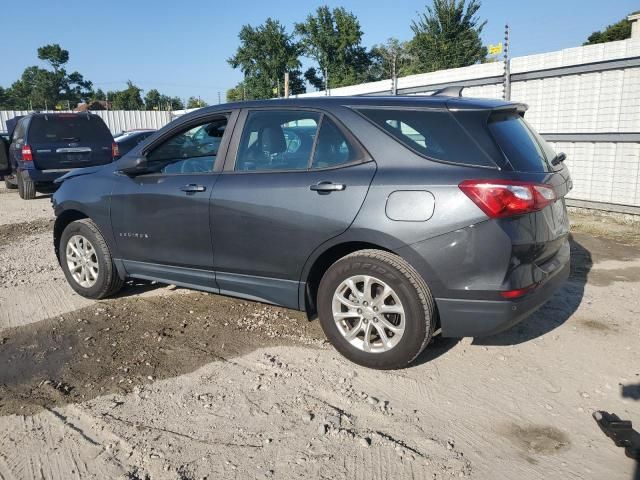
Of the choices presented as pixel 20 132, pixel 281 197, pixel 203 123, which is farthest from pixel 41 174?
pixel 281 197

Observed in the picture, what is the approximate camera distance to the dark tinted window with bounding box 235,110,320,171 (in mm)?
3641

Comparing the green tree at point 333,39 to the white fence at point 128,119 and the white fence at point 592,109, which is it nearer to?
the white fence at point 128,119

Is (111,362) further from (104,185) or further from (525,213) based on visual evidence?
(525,213)

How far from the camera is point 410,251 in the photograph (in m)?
3.09

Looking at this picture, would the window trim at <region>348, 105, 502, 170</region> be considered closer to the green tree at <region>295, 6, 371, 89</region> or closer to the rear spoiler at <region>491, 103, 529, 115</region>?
the rear spoiler at <region>491, 103, 529, 115</region>

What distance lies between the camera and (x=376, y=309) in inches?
130

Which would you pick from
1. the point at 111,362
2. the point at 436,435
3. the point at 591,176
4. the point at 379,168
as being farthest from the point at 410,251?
the point at 591,176

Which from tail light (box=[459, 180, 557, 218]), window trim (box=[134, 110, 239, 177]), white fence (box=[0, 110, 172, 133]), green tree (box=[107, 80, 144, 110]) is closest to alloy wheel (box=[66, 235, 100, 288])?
window trim (box=[134, 110, 239, 177])

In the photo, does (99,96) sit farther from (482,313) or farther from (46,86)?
(482,313)

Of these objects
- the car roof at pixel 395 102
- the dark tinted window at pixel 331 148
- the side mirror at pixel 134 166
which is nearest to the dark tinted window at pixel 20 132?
the side mirror at pixel 134 166

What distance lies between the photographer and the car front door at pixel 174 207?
3.98m

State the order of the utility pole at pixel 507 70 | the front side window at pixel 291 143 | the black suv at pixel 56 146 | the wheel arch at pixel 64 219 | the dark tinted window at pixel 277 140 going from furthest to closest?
the black suv at pixel 56 146 < the utility pole at pixel 507 70 < the wheel arch at pixel 64 219 < the dark tinted window at pixel 277 140 < the front side window at pixel 291 143

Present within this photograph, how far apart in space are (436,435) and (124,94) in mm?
78453

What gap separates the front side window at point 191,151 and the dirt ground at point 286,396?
126 centimetres
